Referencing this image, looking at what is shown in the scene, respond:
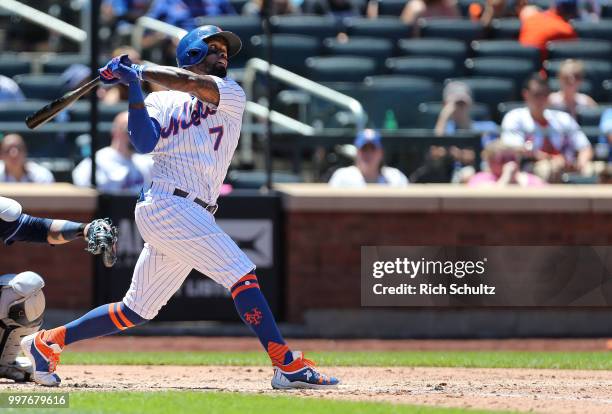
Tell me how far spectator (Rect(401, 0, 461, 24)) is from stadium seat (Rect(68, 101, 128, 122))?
3.52 m

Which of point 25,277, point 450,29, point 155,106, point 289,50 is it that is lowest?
point 25,277

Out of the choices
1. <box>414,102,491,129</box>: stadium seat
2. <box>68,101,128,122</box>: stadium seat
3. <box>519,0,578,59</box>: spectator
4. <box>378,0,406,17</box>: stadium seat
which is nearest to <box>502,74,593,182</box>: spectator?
<box>414,102,491,129</box>: stadium seat

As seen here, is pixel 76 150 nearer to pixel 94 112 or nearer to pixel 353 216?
pixel 94 112

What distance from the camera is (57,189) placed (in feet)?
33.9

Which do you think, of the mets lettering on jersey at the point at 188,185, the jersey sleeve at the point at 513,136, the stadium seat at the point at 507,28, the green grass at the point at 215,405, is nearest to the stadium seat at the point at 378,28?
the stadium seat at the point at 507,28

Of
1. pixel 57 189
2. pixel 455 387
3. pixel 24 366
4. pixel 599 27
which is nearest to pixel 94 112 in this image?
pixel 57 189

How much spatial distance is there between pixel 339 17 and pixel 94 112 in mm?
4355

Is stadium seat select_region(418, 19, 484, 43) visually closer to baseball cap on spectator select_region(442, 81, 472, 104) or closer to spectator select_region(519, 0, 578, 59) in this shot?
spectator select_region(519, 0, 578, 59)

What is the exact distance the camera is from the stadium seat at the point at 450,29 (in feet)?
44.9

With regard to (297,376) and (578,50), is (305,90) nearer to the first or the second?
(578,50)

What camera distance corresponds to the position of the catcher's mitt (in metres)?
6.45

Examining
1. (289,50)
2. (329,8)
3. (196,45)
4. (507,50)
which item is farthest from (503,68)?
(196,45)

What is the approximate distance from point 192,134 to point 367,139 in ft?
13.7

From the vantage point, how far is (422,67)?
13.0 meters
